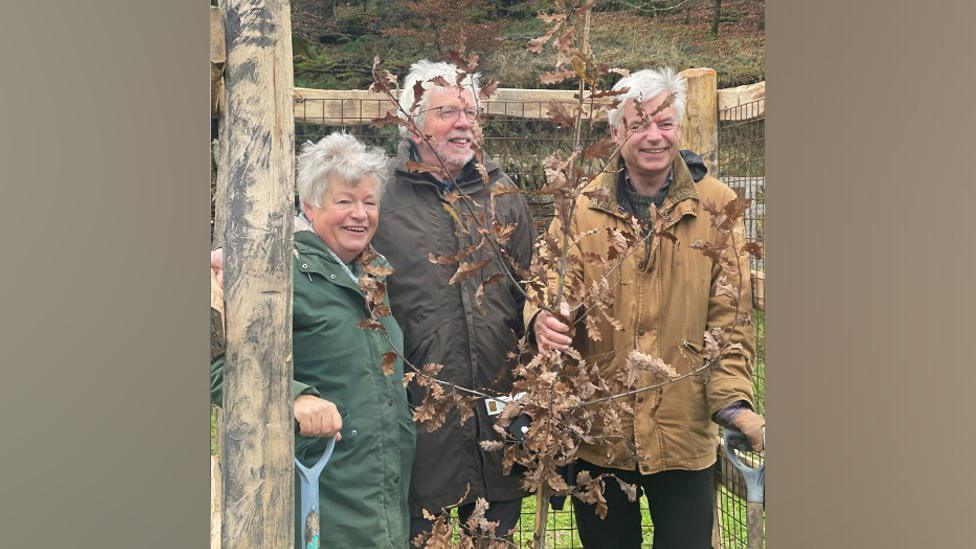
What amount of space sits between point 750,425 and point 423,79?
1636mm

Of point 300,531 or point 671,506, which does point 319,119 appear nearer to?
point 300,531

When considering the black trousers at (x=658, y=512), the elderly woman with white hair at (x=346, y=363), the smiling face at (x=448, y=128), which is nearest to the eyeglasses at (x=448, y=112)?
the smiling face at (x=448, y=128)

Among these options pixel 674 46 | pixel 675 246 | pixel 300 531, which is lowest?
pixel 300 531

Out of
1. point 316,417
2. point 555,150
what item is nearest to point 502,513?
point 316,417

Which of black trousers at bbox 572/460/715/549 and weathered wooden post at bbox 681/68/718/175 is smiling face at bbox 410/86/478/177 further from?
black trousers at bbox 572/460/715/549

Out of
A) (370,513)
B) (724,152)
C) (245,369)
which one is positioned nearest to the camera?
(245,369)

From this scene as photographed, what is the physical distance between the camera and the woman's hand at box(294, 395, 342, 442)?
3787 mm

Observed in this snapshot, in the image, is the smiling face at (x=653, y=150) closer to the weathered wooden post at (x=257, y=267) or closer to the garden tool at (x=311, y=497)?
the weathered wooden post at (x=257, y=267)

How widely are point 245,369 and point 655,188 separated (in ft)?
4.94

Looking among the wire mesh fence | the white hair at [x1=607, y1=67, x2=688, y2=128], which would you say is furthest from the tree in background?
the white hair at [x1=607, y1=67, x2=688, y2=128]

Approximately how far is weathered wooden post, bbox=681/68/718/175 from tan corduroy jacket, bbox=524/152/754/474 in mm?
88

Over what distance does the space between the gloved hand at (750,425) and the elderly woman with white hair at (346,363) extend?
114 cm

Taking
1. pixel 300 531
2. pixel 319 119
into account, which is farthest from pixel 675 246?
pixel 300 531

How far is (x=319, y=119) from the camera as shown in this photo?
392cm
